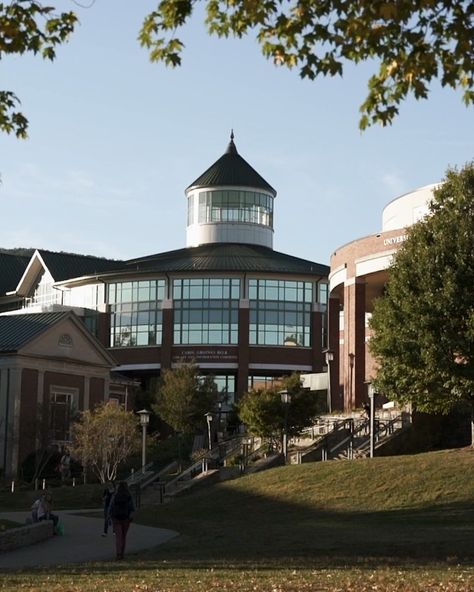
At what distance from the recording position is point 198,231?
347 feet

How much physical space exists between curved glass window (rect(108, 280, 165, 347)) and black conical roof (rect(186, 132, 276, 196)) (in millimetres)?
13695

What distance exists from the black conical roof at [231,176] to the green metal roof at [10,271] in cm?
1879

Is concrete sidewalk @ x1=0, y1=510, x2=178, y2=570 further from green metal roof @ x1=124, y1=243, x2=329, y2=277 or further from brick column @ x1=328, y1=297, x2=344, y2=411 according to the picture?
green metal roof @ x1=124, y1=243, x2=329, y2=277

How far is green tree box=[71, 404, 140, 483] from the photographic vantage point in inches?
2184

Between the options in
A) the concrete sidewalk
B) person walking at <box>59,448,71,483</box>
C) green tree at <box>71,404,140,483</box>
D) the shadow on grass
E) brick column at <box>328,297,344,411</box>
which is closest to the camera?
the shadow on grass

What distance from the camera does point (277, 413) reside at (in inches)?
2185

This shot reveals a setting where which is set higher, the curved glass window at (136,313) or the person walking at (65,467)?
the curved glass window at (136,313)

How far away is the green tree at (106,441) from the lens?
55.5m

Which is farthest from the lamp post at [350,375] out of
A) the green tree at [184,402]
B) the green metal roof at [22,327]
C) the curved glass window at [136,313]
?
the curved glass window at [136,313]

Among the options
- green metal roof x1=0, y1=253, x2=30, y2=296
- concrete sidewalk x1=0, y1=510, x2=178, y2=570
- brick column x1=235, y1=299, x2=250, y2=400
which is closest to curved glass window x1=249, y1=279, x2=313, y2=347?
brick column x1=235, y1=299, x2=250, y2=400

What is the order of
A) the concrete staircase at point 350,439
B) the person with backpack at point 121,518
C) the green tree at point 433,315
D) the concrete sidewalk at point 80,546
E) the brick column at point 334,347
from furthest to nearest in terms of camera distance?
the brick column at point 334,347 → the concrete staircase at point 350,439 → the green tree at point 433,315 → the concrete sidewalk at point 80,546 → the person with backpack at point 121,518

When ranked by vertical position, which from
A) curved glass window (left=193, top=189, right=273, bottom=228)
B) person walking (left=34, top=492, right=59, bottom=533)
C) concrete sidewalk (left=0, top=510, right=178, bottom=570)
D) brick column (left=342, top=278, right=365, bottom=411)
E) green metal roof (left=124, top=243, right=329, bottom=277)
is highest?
curved glass window (left=193, top=189, right=273, bottom=228)

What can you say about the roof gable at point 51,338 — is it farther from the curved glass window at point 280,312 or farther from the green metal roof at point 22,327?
the curved glass window at point 280,312

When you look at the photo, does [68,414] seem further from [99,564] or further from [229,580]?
[229,580]
